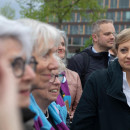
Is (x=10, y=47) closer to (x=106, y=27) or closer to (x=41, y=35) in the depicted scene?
(x=41, y=35)

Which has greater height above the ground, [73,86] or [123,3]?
[123,3]

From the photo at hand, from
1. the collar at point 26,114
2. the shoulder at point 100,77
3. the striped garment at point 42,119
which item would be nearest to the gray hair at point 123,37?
the shoulder at point 100,77

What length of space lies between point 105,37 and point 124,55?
1.76 meters

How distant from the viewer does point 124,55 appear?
229 cm

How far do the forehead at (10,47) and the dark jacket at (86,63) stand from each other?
2841mm

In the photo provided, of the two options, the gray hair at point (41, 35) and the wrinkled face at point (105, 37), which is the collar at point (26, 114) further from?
the wrinkled face at point (105, 37)

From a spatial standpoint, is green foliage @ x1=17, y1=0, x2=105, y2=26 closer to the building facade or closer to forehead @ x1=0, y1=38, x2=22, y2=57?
forehead @ x1=0, y1=38, x2=22, y2=57

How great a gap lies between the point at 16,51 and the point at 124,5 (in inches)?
2413

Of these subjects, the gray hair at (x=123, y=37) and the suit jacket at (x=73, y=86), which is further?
the suit jacket at (x=73, y=86)

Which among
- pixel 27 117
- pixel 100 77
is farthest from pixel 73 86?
pixel 27 117

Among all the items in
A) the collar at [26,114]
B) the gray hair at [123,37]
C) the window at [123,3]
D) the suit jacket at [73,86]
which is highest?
the window at [123,3]

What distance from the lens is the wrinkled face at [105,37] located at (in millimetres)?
3936

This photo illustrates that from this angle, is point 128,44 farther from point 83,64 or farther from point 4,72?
point 4,72

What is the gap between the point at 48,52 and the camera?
4.66 feet
